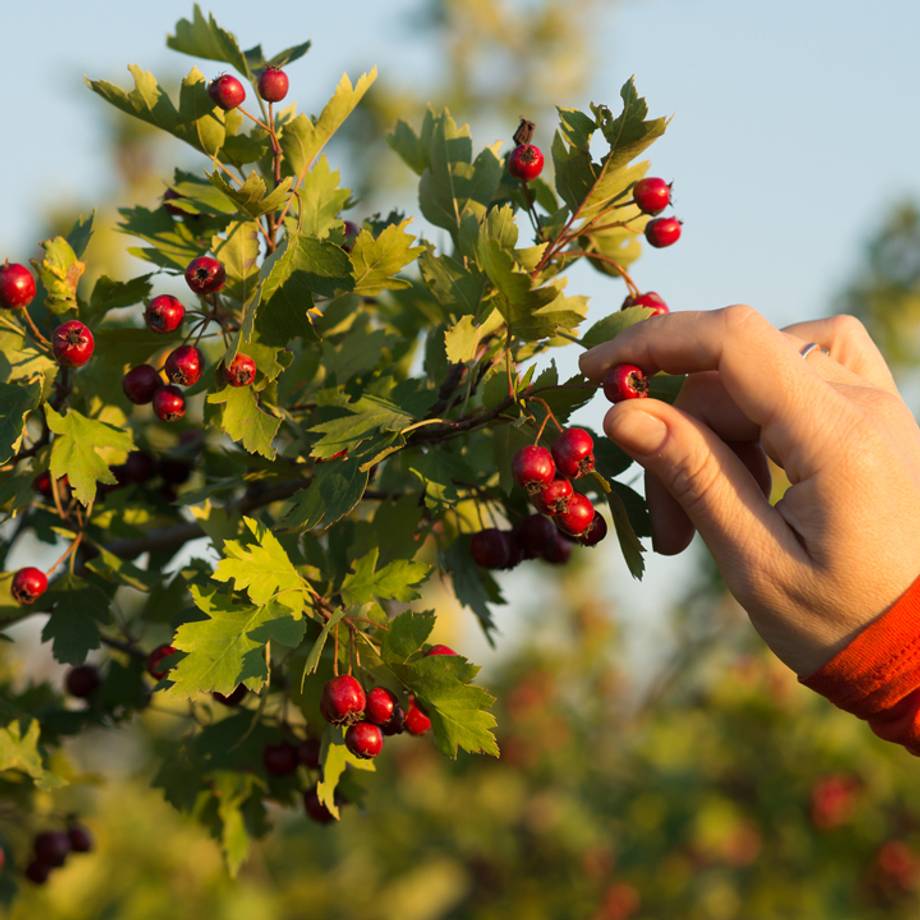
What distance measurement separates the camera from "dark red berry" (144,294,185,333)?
91.9 inches

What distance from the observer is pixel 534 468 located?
2.07 m

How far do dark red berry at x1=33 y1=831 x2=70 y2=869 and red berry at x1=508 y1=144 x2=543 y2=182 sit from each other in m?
2.18

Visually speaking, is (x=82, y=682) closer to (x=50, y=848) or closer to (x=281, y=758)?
(x=50, y=848)

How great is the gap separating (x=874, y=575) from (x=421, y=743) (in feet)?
27.5

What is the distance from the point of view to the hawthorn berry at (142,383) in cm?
245

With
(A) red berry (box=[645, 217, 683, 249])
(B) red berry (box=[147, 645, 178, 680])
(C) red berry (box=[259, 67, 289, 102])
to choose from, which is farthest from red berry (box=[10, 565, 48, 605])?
(A) red berry (box=[645, 217, 683, 249])

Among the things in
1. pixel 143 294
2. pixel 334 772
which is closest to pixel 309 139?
pixel 143 294

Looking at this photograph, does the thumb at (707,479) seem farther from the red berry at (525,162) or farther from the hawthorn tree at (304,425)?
the red berry at (525,162)

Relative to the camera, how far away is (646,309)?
2.26 meters

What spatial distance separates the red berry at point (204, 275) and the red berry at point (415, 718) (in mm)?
866

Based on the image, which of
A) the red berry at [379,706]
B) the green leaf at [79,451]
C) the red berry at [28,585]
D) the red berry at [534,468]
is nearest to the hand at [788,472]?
the red berry at [534,468]

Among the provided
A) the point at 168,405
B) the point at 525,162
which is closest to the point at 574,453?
the point at 525,162

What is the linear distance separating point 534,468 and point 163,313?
2.65ft

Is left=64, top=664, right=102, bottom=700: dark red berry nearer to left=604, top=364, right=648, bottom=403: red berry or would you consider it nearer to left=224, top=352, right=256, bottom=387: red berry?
left=224, top=352, right=256, bottom=387: red berry
